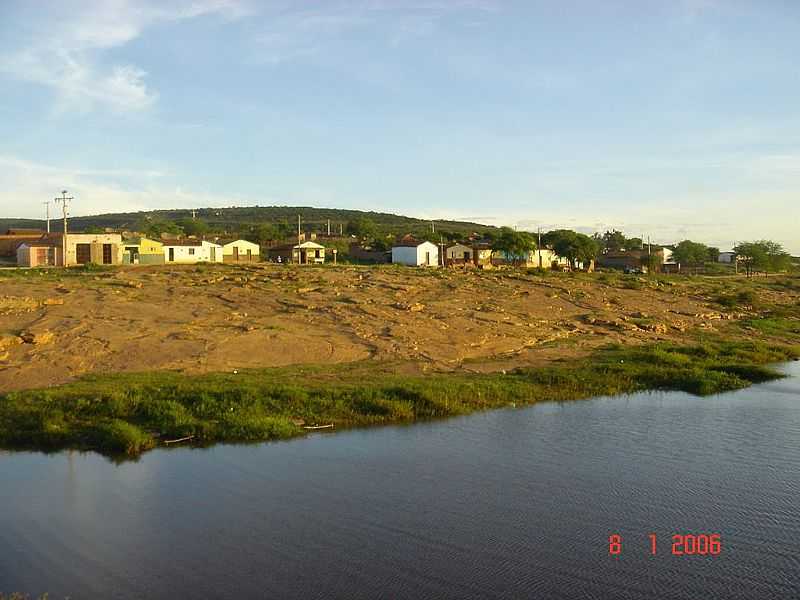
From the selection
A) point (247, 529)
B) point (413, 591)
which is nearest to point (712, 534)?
point (413, 591)

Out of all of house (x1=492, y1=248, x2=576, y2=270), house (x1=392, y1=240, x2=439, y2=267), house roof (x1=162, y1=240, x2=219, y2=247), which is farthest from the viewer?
house (x1=492, y1=248, x2=576, y2=270)

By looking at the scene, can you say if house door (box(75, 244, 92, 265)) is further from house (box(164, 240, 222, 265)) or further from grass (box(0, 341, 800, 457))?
grass (box(0, 341, 800, 457))

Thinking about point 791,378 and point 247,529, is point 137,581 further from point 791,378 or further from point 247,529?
point 791,378

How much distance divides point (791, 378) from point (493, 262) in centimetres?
5681

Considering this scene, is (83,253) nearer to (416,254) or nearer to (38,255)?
(38,255)

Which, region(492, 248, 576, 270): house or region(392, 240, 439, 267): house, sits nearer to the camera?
region(392, 240, 439, 267): house

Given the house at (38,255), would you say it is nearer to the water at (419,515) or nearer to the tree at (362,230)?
the water at (419,515)

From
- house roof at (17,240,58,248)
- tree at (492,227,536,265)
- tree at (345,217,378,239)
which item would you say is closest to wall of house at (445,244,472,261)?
tree at (492,227,536,265)

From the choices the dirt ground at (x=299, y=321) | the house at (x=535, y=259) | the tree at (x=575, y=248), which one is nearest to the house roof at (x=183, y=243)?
the dirt ground at (x=299, y=321)

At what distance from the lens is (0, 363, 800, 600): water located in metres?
11.5

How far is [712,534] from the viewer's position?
13312 millimetres

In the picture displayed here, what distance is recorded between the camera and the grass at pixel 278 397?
750 inches

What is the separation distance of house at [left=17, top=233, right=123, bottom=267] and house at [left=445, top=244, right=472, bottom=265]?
1401 inches
